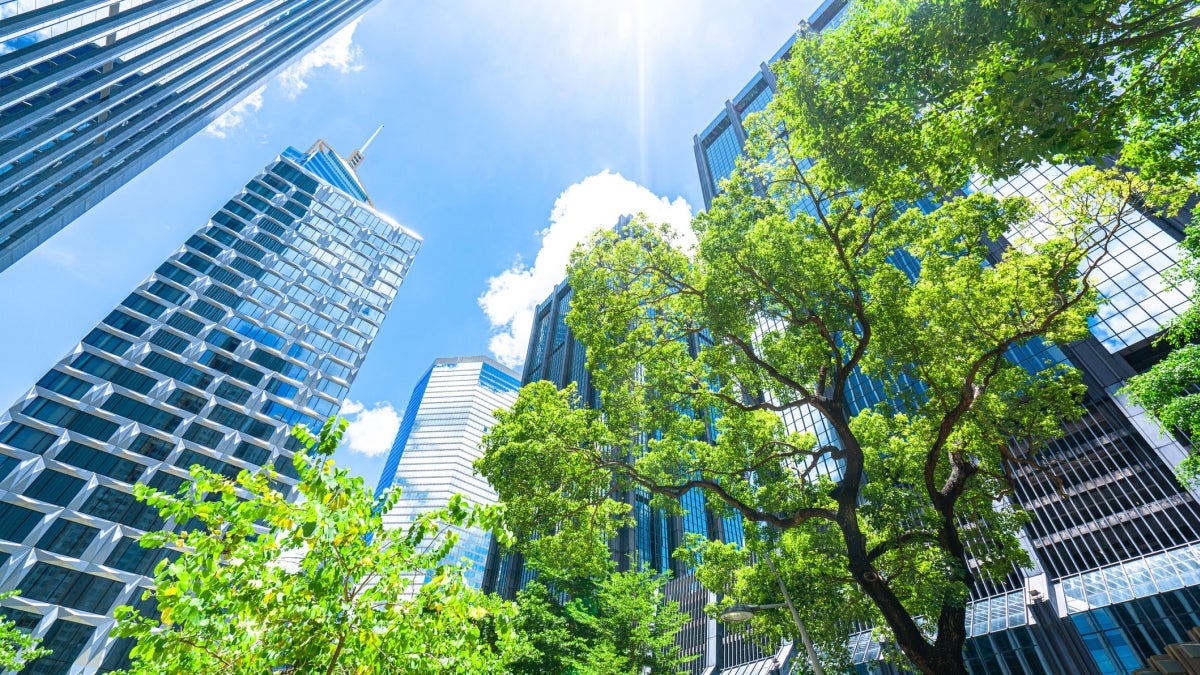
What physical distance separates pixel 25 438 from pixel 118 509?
26.9 ft

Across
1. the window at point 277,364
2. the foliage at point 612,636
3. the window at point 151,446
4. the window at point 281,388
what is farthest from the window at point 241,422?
the foliage at point 612,636

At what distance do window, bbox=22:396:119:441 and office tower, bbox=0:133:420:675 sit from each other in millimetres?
94

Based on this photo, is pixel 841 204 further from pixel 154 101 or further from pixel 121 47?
pixel 154 101

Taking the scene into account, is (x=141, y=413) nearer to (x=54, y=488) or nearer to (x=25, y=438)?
(x=25, y=438)

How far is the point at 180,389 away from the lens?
4644 cm

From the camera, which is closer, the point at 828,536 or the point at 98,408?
the point at 828,536

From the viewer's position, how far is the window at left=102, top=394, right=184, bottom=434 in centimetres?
4275

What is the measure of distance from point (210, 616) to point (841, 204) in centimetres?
1391

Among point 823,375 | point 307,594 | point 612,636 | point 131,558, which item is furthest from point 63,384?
point 823,375

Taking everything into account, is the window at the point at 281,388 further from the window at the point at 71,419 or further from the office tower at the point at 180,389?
the window at the point at 71,419

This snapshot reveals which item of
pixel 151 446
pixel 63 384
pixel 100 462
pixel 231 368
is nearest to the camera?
pixel 100 462

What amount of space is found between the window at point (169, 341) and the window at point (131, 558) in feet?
57.1

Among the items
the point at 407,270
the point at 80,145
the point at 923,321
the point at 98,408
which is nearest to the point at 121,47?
the point at 80,145

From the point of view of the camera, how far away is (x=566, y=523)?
41.0 ft
